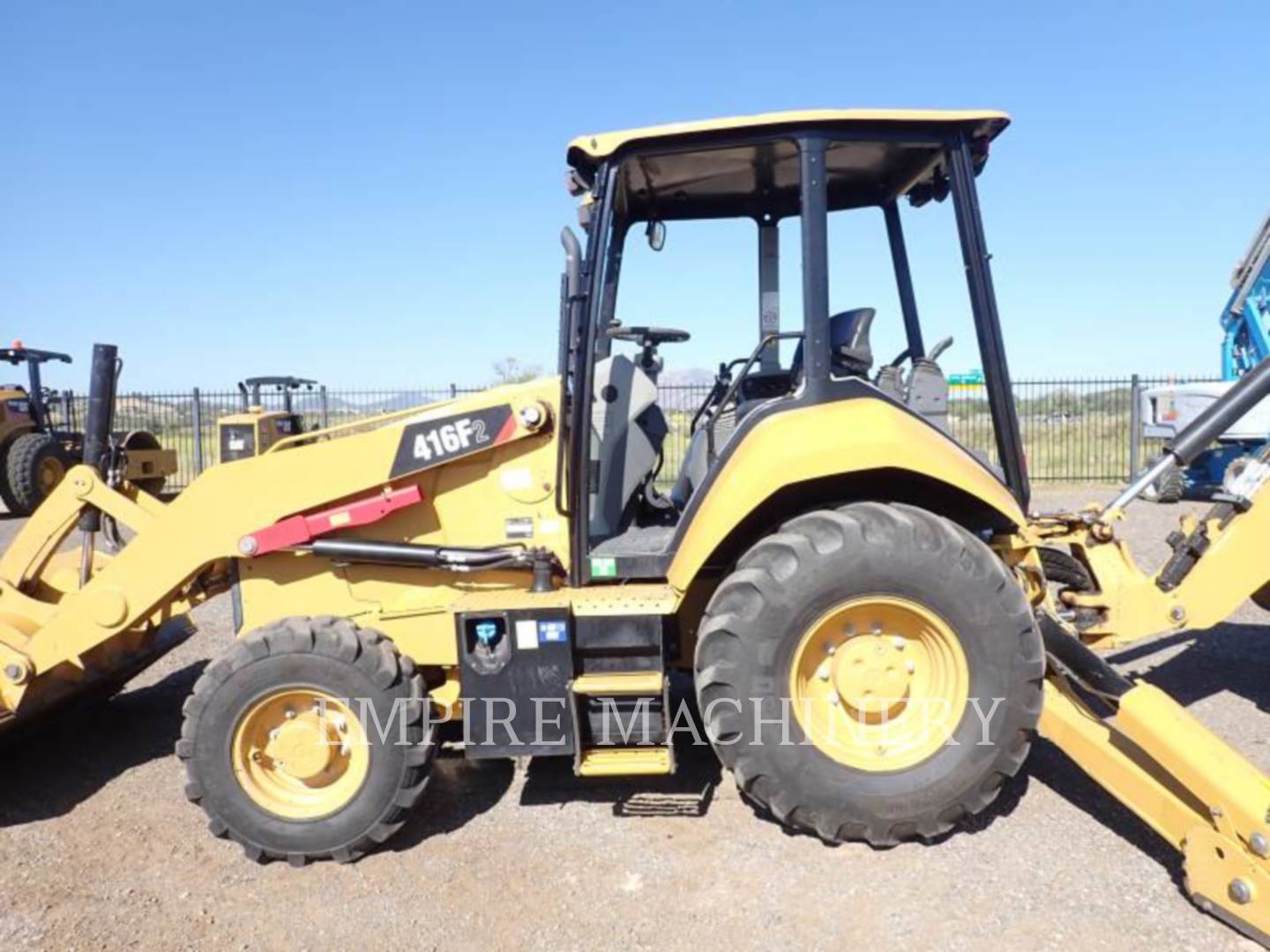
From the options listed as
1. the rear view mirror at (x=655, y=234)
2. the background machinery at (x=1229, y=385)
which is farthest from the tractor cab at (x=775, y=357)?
the background machinery at (x=1229, y=385)

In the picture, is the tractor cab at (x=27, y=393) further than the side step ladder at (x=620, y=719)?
Yes

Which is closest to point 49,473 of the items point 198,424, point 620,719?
point 198,424

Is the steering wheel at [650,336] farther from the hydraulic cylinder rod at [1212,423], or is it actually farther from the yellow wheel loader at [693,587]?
the hydraulic cylinder rod at [1212,423]

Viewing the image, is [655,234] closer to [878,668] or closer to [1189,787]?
[878,668]

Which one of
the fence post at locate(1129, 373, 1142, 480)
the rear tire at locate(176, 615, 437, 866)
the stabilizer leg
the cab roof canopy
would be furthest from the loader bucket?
the fence post at locate(1129, 373, 1142, 480)

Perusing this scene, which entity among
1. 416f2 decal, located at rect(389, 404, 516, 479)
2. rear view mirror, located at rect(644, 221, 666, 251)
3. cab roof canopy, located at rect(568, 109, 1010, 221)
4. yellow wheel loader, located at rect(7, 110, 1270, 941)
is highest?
cab roof canopy, located at rect(568, 109, 1010, 221)

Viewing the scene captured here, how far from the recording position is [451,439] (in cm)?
383

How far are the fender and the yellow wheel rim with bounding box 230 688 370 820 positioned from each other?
145 cm

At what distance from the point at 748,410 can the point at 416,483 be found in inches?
57.9

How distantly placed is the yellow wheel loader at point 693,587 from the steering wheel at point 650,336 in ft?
0.06

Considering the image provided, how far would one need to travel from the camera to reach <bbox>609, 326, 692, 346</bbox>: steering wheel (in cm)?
410

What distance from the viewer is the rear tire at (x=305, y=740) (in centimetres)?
350

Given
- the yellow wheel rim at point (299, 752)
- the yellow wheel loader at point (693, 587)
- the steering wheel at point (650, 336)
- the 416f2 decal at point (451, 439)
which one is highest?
the steering wheel at point (650, 336)

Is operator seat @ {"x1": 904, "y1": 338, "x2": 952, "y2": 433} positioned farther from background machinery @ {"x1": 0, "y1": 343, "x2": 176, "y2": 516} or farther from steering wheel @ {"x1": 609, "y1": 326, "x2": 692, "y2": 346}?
background machinery @ {"x1": 0, "y1": 343, "x2": 176, "y2": 516}
